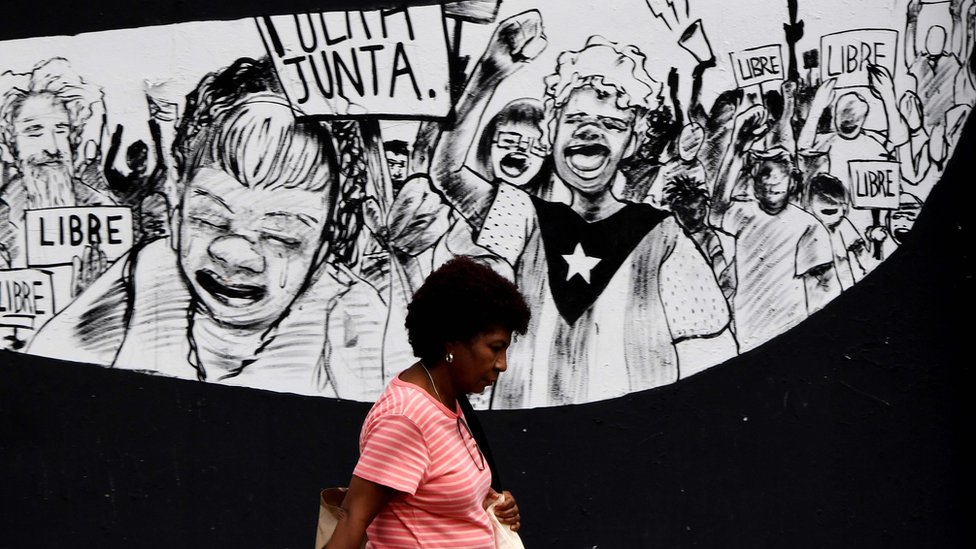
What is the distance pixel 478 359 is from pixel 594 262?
199 cm

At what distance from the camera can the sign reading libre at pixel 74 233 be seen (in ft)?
16.7

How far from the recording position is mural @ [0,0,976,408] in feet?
16.4

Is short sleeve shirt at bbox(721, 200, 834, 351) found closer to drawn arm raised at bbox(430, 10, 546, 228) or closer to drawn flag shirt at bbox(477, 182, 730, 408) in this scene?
drawn flag shirt at bbox(477, 182, 730, 408)

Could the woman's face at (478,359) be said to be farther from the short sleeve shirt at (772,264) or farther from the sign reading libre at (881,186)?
the sign reading libre at (881,186)

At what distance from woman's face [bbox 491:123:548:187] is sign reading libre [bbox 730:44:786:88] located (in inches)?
34.3

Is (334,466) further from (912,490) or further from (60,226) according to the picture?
(912,490)

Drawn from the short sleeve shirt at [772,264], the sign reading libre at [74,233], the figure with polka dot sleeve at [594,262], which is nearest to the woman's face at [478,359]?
the figure with polka dot sleeve at [594,262]

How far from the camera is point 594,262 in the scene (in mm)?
5027

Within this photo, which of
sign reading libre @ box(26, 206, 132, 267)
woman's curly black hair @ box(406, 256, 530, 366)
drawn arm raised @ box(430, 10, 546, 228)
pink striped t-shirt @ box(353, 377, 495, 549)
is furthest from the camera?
sign reading libre @ box(26, 206, 132, 267)

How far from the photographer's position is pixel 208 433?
200 inches

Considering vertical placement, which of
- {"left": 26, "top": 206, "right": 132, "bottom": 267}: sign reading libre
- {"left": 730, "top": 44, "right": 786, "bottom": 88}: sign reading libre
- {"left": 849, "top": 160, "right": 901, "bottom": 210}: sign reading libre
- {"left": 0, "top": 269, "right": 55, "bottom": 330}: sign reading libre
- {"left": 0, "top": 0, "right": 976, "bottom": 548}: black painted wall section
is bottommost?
{"left": 0, "top": 0, "right": 976, "bottom": 548}: black painted wall section

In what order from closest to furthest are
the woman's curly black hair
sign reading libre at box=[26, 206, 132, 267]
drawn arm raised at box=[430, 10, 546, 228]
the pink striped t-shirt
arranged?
the pink striped t-shirt → the woman's curly black hair → drawn arm raised at box=[430, 10, 546, 228] → sign reading libre at box=[26, 206, 132, 267]

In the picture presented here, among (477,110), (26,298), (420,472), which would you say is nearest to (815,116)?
(477,110)

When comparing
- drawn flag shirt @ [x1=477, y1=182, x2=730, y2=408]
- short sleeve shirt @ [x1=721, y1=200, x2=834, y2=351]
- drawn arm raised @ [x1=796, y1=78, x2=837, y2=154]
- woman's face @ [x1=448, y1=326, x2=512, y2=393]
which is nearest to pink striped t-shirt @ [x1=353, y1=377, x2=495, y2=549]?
woman's face @ [x1=448, y1=326, x2=512, y2=393]
